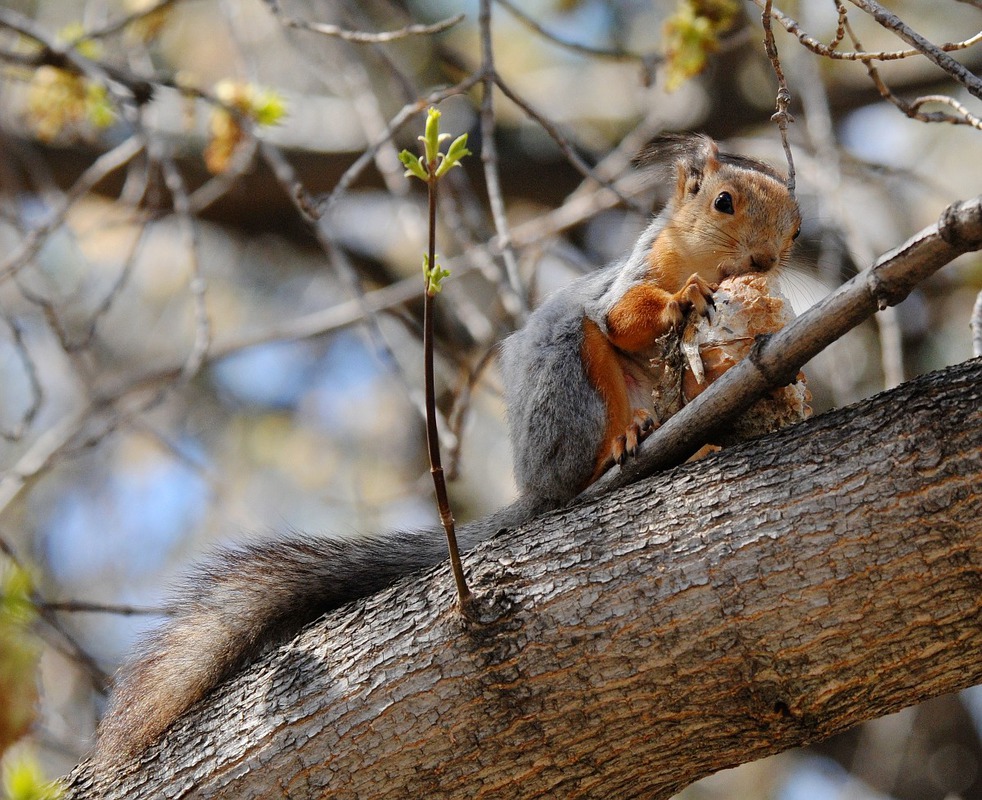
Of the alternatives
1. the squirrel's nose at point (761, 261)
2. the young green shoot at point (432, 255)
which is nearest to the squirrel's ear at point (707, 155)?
the squirrel's nose at point (761, 261)

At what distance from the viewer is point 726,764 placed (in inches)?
70.7

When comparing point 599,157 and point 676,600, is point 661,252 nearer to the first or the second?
point 676,600

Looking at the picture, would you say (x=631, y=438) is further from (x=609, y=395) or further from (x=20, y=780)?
(x=20, y=780)

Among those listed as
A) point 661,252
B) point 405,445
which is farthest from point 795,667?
point 405,445

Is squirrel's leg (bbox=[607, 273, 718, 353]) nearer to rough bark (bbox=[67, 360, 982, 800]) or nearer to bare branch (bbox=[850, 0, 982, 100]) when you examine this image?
rough bark (bbox=[67, 360, 982, 800])

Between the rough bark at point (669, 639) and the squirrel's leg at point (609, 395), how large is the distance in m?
0.44

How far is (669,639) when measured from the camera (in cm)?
168

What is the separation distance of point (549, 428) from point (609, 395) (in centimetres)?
16

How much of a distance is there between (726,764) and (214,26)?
16.5 feet

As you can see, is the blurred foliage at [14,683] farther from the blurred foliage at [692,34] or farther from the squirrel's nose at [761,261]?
the blurred foliage at [692,34]

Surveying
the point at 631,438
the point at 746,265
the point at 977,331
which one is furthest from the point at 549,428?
the point at 977,331

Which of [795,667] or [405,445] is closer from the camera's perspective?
[795,667]

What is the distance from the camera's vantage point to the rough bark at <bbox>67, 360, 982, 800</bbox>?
1613mm

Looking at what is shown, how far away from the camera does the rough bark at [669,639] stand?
161cm
